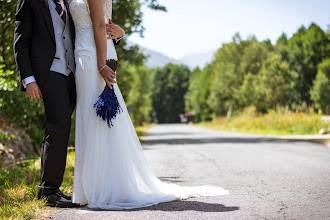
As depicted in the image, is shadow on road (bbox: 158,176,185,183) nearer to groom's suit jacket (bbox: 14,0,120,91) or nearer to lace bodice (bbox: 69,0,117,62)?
lace bodice (bbox: 69,0,117,62)

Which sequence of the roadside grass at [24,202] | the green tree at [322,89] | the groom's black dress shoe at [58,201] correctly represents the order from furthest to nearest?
the green tree at [322,89]
the groom's black dress shoe at [58,201]
the roadside grass at [24,202]

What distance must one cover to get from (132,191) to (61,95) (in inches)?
40.6

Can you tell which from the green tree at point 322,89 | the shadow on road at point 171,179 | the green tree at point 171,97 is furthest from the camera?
the green tree at point 171,97

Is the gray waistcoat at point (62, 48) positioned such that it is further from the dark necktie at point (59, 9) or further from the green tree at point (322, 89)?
the green tree at point (322, 89)

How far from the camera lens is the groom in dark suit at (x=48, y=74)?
334 cm

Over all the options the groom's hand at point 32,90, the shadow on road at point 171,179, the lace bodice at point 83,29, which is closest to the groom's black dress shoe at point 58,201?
the groom's hand at point 32,90

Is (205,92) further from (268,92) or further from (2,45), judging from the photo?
(2,45)

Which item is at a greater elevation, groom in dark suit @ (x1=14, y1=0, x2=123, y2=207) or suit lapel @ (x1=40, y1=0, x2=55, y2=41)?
suit lapel @ (x1=40, y1=0, x2=55, y2=41)

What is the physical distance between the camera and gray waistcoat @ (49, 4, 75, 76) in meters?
3.40

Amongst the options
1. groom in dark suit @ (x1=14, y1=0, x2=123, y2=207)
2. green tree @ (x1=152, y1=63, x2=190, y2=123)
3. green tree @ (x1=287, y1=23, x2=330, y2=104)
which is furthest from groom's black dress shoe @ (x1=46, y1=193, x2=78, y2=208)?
green tree @ (x1=152, y1=63, x2=190, y2=123)

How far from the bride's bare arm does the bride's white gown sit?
0.05 meters

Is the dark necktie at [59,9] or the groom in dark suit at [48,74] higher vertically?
the dark necktie at [59,9]

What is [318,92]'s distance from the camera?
40.5 metres

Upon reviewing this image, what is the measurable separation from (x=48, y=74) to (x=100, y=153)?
81 cm
